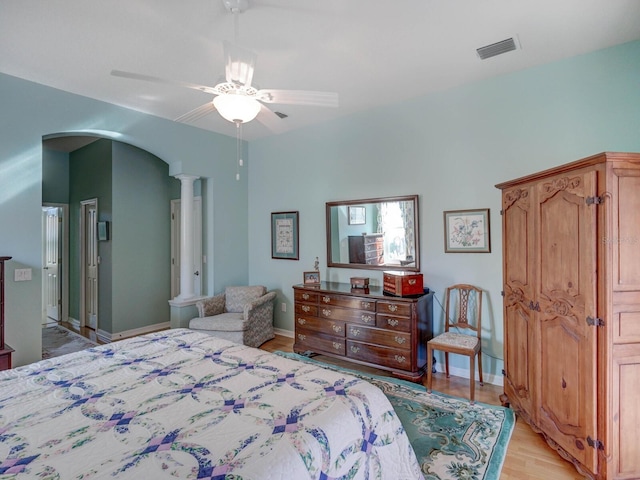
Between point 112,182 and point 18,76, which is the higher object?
point 18,76

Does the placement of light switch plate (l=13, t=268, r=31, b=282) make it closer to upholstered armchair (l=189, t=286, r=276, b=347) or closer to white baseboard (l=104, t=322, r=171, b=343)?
upholstered armchair (l=189, t=286, r=276, b=347)

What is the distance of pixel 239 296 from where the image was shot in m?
4.54

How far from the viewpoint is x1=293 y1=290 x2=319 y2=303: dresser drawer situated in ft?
12.5

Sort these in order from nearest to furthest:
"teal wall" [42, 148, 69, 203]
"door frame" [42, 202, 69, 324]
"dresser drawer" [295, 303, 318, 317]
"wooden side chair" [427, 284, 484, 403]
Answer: "wooden side chair" [427, 284, 484, 403] → "dresser drawer" [295, 303, 318, 317] → "teal wall" [42, 148, 69, 203] → "door frame" [42, 202, 69, 324]

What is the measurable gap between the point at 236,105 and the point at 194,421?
1.70 m

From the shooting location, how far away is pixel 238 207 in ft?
16.6

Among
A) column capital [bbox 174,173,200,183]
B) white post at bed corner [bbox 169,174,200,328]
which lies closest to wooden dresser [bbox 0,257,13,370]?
white post at bed corner [bbox 169,174,200,328]

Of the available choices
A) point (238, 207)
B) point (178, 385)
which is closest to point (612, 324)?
point (178, 385)

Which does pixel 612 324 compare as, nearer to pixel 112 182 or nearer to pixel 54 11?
pixel 54 11

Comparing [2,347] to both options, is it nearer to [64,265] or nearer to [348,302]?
[348,302]

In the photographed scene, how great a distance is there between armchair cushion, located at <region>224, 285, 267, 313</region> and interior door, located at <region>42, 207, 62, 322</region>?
3.47m

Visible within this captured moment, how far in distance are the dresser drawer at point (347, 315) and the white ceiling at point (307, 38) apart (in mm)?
2243

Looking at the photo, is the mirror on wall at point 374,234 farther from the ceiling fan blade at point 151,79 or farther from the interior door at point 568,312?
the ceiling fan blade at point 151,79

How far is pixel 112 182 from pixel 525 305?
5182 millimetres
